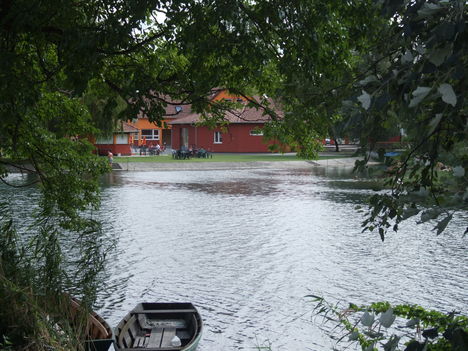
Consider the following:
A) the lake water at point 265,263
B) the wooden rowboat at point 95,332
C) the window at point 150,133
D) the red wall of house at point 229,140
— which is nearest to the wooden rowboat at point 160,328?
the wooden rowboat at point 95,332

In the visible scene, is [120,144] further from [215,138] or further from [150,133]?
[150,133]

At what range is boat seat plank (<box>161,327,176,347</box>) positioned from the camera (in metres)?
9.82

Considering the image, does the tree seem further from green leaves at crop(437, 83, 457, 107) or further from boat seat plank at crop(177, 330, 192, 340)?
boat seat plank at crop(177, 330, 192, 340)

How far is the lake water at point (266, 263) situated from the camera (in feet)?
40.8

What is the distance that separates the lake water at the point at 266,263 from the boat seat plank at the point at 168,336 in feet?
2.63

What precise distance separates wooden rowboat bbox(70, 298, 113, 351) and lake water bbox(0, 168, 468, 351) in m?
2.27

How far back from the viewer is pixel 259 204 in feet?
93.6

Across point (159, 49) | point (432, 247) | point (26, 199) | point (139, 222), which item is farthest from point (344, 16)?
point (26, 199)

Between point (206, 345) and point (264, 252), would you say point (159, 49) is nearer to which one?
point (206, 345)

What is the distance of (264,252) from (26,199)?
15.1 metres

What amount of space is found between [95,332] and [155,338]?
1.43 metres

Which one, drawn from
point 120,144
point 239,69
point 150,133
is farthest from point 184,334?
point 150,133

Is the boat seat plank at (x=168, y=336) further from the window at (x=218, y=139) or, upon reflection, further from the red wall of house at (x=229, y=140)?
the window at (x=218, y=139)

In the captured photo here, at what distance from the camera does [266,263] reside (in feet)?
55.8
